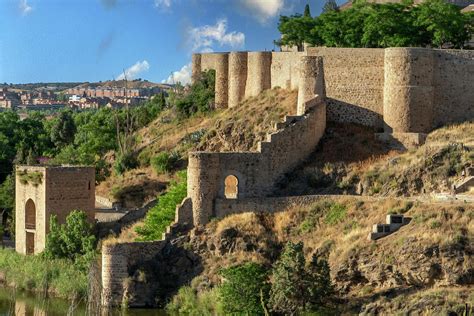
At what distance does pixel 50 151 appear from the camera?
6372cm

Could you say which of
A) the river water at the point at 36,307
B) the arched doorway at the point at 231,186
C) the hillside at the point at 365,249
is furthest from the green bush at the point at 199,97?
the hillside at the point at 365,249

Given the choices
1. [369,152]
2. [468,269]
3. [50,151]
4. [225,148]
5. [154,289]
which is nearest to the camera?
[468,269]

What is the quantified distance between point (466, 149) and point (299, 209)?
6.07 meters

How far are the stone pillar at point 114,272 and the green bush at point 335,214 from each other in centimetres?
659

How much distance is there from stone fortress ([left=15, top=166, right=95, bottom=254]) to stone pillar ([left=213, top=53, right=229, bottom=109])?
10.1m

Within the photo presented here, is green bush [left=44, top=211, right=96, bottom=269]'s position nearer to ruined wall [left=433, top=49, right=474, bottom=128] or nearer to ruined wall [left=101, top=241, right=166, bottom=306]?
ruined wall [left=101, top=241, right=166, bottom=306]

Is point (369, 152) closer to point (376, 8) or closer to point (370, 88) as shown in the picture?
point (370, 88)

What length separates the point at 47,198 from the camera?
4234 centimetres

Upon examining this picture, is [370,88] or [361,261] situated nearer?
[361,261]

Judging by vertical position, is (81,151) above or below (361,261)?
above

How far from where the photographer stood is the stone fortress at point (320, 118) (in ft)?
120

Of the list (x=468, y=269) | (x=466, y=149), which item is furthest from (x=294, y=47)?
(x=468, y=269)

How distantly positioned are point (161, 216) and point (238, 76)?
42.1ft

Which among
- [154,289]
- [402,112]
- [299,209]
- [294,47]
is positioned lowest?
[154,289]
